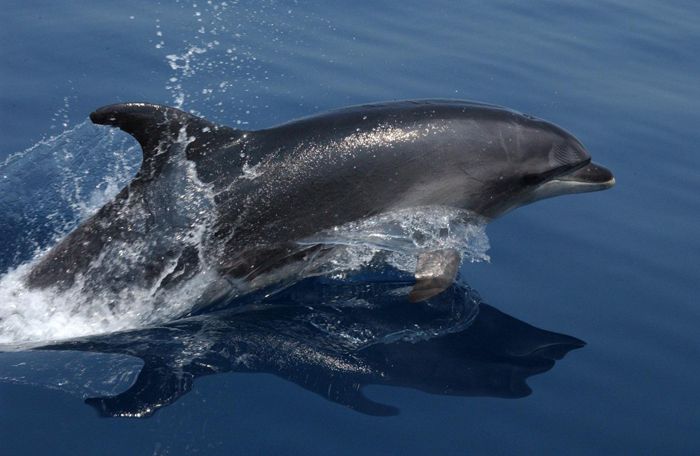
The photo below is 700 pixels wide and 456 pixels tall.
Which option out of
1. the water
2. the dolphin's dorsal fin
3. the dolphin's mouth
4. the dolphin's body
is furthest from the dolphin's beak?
the dolphin's dorsal fin

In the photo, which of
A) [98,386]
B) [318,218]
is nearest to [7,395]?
[98,386]

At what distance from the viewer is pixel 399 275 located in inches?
293

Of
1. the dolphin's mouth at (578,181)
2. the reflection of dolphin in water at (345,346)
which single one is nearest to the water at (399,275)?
the reflection of dolphin in water at (345,346)

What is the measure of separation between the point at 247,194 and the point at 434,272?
1.46 metres

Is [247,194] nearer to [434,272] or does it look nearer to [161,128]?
[161,128]

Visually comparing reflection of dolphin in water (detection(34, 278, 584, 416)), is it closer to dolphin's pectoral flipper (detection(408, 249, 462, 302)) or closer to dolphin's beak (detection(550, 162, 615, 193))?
dolphin's pectoral flipper (detection(408, 249, 462, 302))

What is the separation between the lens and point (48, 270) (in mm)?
6742

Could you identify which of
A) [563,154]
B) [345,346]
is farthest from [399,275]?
[563,154]

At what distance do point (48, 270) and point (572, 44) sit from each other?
849cm

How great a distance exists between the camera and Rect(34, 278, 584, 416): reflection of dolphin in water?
19.3 feet

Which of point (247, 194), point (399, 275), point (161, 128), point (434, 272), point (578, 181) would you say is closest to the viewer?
point (161, 128)

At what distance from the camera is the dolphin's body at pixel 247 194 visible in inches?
263

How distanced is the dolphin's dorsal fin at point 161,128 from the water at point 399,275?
1209 millimetres

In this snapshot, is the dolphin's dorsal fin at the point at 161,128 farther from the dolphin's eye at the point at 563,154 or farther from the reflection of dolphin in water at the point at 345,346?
the dolphin's eye at the point at 563,154
